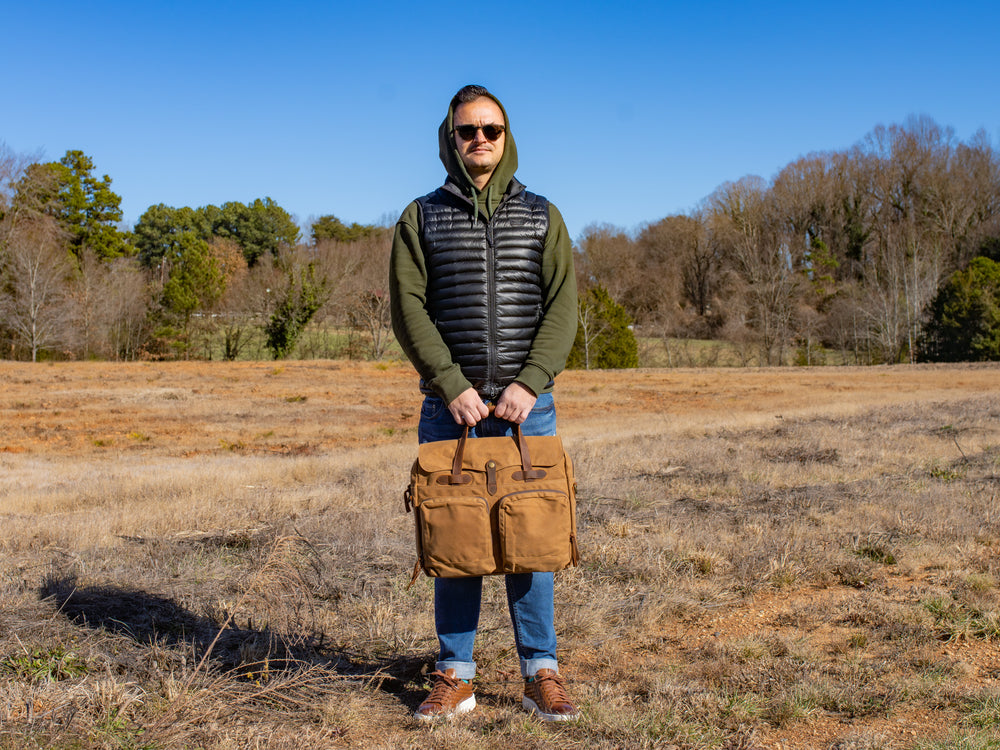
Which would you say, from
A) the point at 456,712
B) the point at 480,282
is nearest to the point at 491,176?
the point at 480,282

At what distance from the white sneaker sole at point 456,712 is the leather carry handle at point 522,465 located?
76 cm

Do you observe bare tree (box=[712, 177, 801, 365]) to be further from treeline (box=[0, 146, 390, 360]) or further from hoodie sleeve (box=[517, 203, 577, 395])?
hoodie sleeve (box=[517, 203, 577, 395])

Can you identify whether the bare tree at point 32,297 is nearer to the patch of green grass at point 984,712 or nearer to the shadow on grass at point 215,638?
the shadow on grass at point 215,638

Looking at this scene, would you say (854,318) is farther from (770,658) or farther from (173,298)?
(770,658)

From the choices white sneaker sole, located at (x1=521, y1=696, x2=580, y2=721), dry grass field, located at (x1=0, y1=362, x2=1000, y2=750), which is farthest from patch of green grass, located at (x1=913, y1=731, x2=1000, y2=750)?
white sneaker sole, located at (x1=521, y1=696, x2=580, y2=721)

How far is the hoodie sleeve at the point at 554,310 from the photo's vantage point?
103 inches

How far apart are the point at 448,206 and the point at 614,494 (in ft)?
13.0

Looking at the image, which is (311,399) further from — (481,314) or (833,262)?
(833,262)

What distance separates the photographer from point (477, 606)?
272cm

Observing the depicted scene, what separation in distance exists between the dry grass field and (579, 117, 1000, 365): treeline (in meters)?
32.2

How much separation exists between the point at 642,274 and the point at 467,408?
5650cm

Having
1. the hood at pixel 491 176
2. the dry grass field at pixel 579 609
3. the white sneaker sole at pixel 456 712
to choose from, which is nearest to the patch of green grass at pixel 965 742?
the dry grass field at pixel 579 609

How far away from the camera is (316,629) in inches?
130

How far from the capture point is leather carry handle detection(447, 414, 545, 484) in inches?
98.4
